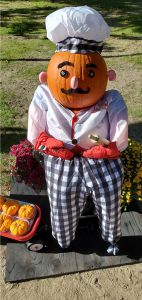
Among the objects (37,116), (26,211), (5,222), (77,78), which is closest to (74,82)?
(77,78)

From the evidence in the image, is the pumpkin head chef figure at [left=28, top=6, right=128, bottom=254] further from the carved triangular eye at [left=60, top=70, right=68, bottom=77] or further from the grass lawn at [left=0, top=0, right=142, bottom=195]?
the grass lawn at [left=0, top=0, right=142, bottom=195]

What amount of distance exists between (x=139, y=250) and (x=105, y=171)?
1327 millimetres

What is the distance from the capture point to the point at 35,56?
22.8ft

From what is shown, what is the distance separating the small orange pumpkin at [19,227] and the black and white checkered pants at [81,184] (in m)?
0.40

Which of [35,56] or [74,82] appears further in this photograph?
[35,56]

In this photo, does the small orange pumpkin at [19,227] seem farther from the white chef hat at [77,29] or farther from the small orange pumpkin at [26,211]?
the white chef hat at [77,29]

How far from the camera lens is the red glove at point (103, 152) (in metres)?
2.09

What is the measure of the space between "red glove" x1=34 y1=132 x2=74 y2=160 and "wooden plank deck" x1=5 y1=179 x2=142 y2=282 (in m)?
1.28

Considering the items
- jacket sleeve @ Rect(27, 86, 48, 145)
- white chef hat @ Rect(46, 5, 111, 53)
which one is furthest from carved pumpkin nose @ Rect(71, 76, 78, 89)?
jacket sleeve @ Rect(27, 86, 48, 145)

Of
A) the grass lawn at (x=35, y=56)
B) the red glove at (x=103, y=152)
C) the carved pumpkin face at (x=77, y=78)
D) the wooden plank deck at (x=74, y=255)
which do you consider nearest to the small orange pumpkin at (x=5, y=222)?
the wooden plank deck at (x=74, y=255)

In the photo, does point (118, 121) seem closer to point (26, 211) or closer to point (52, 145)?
point (52, 145)

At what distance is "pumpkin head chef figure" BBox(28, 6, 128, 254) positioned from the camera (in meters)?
1.94

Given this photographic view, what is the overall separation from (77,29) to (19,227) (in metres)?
1.98

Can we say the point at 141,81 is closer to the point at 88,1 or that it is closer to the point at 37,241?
the point at 37,241
